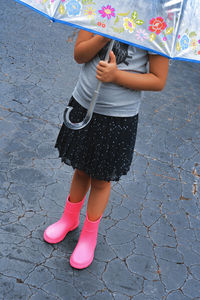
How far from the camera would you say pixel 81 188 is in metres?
2.24

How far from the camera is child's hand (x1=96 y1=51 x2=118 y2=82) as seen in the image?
1.68 m

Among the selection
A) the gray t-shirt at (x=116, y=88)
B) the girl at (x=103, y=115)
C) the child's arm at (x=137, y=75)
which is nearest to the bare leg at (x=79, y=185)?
the girl at (x=103, y=115)

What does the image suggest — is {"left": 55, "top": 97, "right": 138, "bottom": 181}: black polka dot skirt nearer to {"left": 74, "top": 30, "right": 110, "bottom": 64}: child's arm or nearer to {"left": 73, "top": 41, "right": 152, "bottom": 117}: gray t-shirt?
{"left": 73, "top": 41, "right": 152, "bottom": 117}: gray t-shirt

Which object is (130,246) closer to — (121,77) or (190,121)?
(121,77)

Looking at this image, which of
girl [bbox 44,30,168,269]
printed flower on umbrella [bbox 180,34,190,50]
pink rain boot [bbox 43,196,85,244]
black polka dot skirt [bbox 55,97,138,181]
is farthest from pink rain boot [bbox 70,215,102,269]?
printed flower on umbrella [bbox 180,34,190,50]

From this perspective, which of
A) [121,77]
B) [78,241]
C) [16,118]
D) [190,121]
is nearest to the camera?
[121,77]

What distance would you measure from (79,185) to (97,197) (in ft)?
0.49

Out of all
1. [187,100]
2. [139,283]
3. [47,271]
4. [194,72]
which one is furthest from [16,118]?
[194,72]

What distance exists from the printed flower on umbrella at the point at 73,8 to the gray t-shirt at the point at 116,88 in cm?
25

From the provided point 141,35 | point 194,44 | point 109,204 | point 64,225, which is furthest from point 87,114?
point 109,204

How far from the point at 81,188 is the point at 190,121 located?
2.32 metres

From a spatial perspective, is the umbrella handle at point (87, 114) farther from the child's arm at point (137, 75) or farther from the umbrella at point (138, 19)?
the umbrella at point (138, 19)

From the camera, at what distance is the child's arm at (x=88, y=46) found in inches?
66.7

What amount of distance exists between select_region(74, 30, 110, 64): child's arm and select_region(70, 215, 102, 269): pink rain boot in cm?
92
